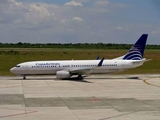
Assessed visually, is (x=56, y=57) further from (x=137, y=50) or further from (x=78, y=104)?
(x=78, y=104)

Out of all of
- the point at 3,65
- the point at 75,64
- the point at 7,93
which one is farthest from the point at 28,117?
the point at 3,65

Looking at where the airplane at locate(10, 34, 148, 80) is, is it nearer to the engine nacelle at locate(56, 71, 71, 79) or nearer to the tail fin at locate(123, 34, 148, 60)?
the engine nacelle at locate(56, 71, 71, 79)

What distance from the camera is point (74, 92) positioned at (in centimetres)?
3609

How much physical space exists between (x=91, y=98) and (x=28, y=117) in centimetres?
1015

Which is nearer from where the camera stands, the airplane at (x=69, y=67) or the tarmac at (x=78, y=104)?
the tarmac at (x=78, y=104)

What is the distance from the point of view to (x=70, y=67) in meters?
51.6

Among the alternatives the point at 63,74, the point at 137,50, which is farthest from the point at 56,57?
→ the point at 63,74

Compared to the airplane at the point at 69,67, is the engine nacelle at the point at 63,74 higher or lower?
lower

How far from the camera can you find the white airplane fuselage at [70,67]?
167ft

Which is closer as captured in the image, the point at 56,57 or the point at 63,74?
the point at 63,74

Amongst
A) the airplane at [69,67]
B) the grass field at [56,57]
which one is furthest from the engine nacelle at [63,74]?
the grass field at [56,57]

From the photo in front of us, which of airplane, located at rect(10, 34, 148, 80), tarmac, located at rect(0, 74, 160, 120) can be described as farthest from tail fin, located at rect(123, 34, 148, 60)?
tarmac, located at rect(0, 74, 160, 120)

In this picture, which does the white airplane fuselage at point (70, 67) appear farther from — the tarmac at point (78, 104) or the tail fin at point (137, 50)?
the tarmac at point (78, 104)

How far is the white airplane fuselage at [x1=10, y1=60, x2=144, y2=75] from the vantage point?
50969 millimetres
